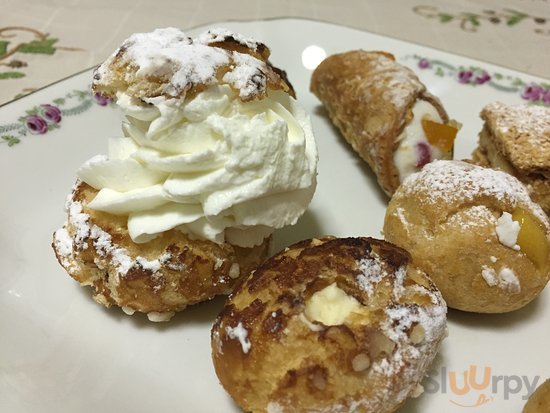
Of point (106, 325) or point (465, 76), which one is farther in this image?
point (465, 76)

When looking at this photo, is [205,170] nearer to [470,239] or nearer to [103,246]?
[103,246]

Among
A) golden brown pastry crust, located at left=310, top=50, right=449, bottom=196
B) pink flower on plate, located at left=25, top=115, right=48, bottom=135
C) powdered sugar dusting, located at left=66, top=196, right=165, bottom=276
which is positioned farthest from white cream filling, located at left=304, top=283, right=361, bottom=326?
pink flower on plate, located at left=25, top=115, right=48, bottom=135

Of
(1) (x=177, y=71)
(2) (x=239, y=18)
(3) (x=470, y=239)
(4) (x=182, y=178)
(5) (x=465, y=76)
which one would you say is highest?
(1) (x=177, y=71)

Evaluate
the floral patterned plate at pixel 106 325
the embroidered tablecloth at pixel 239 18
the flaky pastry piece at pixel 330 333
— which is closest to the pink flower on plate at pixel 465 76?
the floral patterned plate at pixel 106 325

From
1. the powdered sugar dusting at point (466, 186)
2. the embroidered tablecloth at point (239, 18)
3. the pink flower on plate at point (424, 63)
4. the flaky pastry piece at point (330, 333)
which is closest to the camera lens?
the flaky pastry piece at point (330, 333)

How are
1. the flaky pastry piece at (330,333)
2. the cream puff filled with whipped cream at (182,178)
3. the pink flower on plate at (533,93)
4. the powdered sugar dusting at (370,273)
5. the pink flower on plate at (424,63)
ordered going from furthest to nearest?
the pink flower on plate at (424,63) < the pink flower on plate at (533,93) < the cream puff filled with whipped cream at (182,178) < the powdered sugar dusting at (370,273) < the flaky pastry piece at (330,333)

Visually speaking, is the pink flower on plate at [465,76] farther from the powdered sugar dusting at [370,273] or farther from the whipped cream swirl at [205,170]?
the powdered sugar dusting at [370,273]

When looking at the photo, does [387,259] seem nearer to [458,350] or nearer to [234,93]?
[458,350]

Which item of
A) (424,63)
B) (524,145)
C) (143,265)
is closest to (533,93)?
(424,63)

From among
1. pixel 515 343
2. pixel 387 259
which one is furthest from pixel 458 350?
pixel 387 259
